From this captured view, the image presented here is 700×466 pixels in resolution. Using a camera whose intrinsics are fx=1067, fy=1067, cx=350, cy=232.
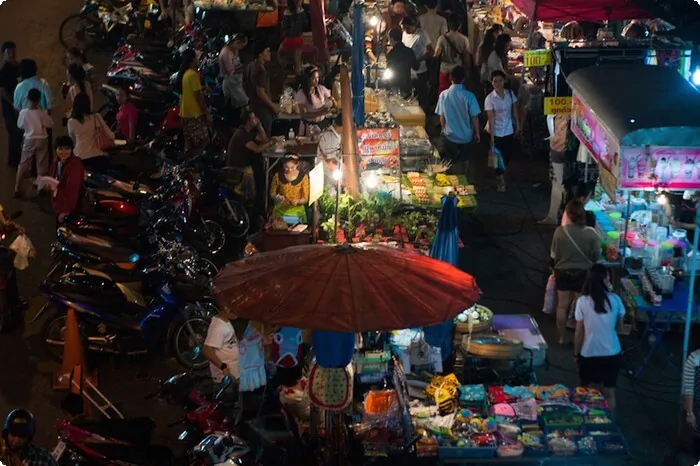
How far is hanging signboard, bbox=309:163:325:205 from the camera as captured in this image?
12.1 meters

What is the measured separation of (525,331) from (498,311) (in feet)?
4.76

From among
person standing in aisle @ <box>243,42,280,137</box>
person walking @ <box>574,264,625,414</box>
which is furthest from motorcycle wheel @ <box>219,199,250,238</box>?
person walking @ <box>574,264,625,414</box>

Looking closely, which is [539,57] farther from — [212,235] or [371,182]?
[212,235]

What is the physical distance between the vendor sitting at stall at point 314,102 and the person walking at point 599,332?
6207 mm

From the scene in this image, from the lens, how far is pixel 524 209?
15.3m

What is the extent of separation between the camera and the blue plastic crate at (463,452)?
8.96m

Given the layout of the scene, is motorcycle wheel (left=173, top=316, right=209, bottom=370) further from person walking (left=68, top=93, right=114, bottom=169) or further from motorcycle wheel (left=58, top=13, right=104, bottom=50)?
motorcycle wheel (left=58, top=13, right=104, bottom=50)

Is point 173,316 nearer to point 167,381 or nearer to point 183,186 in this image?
point 167,381

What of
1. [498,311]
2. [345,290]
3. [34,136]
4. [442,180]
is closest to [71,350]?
[345,290]

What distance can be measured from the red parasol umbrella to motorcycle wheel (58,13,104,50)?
13765mm

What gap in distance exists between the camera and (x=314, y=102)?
15477 millimetres

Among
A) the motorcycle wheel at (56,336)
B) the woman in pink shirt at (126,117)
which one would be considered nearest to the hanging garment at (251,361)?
the motorcycle wheel at (56,336)

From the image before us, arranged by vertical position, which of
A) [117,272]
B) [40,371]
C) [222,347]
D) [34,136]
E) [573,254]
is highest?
[34,136]

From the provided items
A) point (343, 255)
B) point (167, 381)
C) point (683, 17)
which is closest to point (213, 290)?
point (343, 255)
